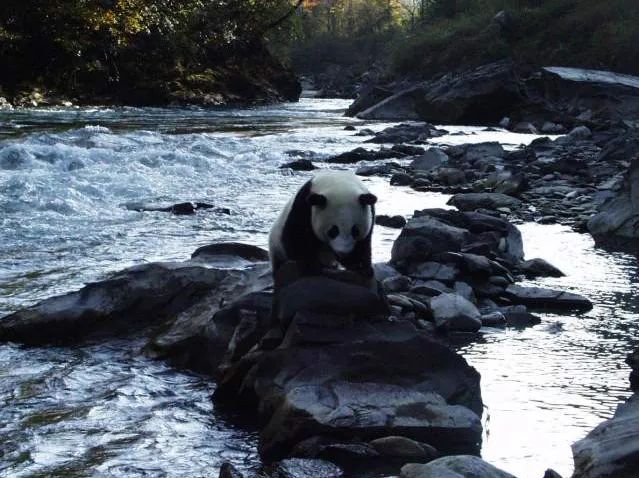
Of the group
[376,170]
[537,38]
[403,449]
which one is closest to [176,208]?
[376,170]

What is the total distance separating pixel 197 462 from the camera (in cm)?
471

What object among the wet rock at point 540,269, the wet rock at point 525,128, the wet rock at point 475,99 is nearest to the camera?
the wet rock at point 540,269

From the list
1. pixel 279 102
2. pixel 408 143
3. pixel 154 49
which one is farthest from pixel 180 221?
pixel 279 102

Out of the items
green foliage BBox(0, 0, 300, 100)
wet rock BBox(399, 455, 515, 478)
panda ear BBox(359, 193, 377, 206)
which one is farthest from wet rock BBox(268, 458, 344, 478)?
green foliage BBox(0, 0, 300, 100)

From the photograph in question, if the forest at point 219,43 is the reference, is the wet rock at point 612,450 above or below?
below

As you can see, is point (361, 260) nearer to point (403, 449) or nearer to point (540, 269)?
point (403, 449)

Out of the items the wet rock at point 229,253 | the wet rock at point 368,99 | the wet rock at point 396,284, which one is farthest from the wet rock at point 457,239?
the wet rock at point 368,99

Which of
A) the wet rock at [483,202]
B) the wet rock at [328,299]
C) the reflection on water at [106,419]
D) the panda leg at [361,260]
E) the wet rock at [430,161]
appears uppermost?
the panda leg at [361,260]

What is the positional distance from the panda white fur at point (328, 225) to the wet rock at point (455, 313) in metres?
1.24

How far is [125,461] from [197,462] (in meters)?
0.38

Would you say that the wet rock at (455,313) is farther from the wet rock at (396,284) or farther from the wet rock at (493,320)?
the wet rock at (396,284)

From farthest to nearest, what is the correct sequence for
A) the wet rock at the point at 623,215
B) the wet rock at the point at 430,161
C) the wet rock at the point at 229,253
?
the wet rock at the point at 430,161 → the wet rock at the point at 623,215 → the wet rock at the point at 229,253

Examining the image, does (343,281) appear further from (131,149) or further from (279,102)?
(279,102)

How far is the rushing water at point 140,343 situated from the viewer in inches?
193
